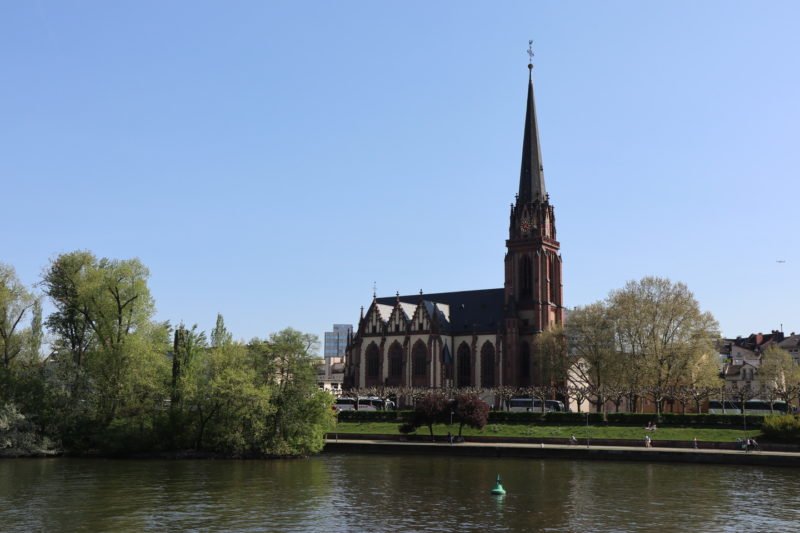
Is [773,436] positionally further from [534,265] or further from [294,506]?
[534,265]

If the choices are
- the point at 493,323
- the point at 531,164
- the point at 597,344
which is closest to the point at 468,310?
the point at 493,323

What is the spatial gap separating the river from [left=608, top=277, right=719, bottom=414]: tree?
34.3m

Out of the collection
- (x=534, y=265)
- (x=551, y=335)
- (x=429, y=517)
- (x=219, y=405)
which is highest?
(x=534, y=265)

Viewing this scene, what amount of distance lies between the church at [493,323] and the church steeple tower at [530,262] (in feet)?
0.51

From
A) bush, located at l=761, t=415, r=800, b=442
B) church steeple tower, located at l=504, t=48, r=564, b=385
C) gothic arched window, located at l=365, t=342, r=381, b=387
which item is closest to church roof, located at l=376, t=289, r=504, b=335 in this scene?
church steeple tower, located at l=504, t=48, r=564, b=385

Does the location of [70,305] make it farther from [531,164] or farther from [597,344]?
[531,164]

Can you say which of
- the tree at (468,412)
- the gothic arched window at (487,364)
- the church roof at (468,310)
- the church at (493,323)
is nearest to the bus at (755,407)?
the tree at (468,412)

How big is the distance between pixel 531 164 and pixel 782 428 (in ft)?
232

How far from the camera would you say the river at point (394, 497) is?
125ft

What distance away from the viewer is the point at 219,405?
70.8 m

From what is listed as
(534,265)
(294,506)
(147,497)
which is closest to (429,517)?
(294,506)

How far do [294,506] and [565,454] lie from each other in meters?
31.5

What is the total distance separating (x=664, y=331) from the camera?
318ft

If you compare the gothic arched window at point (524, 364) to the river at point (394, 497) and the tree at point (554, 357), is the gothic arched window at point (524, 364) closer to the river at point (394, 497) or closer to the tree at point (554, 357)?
the tree at point (554, 357)
